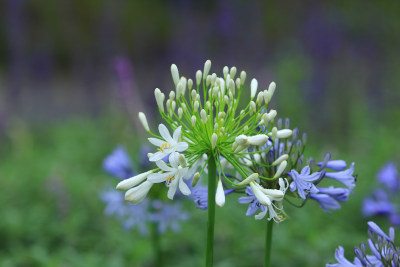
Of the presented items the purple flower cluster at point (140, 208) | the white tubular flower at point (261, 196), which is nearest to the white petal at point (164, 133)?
the white tubular flower at point (261, 196)

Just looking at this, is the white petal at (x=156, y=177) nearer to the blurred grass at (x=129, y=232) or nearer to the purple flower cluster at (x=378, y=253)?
the purple flower cluster at (x=378, y=253)

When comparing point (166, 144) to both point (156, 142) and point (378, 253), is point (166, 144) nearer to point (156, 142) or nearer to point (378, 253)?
point (156, 142)

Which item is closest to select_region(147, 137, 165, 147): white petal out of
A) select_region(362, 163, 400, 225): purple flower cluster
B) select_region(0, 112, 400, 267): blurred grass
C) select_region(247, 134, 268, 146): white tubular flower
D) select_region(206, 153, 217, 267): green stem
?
select_region(206, 153, 217, 267): green stem

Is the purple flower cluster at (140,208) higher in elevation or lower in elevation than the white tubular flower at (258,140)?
higher

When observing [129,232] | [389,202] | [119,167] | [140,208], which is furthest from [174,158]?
[129,232]

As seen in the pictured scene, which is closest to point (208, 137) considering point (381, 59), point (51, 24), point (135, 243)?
point (135, 243)

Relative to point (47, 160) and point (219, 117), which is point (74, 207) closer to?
point (47, 160)

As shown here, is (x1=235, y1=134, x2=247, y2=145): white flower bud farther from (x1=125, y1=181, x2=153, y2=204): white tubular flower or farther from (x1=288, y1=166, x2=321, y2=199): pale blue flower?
(x1=125, y1=181, x2=153, y2=204): white tubular flower
